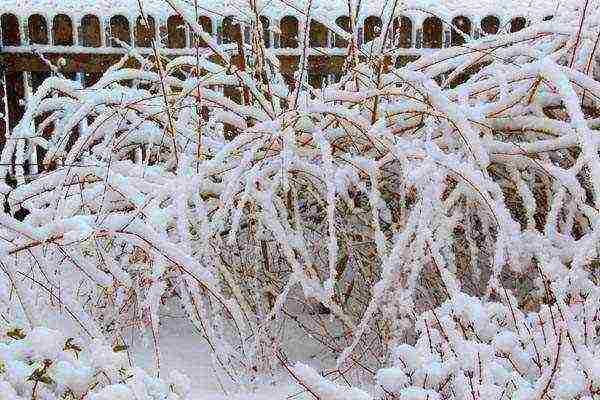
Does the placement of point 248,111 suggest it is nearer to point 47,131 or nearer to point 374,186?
point 374,186

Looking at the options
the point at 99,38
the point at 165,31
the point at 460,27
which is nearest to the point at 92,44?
the point at 99,38

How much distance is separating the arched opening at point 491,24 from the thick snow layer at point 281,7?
41mm

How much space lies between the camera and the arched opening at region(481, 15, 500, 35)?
16.6 feet

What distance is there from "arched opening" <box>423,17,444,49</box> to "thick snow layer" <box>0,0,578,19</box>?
0.27 feet

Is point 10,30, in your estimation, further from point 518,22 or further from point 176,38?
point 518,22

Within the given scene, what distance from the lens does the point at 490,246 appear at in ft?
6.81

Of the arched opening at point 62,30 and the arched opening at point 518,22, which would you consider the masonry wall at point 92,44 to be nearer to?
the arched opening at point 62,30

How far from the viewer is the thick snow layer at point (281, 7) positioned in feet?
15.8

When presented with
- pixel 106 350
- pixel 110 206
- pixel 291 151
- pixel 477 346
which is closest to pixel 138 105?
pixel 110 206

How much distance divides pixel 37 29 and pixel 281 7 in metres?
1.83

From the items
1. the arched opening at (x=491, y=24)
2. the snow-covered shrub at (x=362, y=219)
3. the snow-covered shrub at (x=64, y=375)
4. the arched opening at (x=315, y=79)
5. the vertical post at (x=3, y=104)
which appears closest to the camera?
the snow-covered shrub at (x=64, y=375)

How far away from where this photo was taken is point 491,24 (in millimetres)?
5102

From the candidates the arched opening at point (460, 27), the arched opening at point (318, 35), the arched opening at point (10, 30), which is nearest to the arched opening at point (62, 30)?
the arched opening at point (10, 30)

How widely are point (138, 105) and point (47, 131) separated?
2.63m
